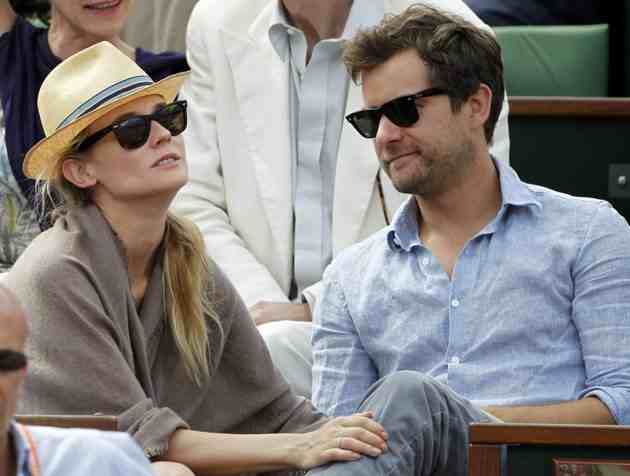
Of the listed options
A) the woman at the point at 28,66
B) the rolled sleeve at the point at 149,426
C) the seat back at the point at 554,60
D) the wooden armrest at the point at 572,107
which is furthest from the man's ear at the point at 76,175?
the seat back at the point at 554,60

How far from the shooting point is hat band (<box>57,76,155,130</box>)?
3432mm

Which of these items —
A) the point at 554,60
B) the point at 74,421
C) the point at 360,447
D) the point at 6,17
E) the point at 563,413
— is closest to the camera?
the point at 74,421

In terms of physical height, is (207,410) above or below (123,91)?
below

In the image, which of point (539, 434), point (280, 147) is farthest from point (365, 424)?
point (280, 147)

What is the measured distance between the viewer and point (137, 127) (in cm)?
345

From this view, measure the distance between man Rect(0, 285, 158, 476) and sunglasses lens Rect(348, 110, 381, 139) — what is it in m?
1.75

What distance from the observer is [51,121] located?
11.5 ft

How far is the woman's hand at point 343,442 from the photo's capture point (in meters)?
3.04

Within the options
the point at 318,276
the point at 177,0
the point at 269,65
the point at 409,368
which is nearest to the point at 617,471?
the point at 409,368

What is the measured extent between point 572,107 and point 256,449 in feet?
6.13

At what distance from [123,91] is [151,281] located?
1.37 feet

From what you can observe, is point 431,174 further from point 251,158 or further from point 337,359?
point 251,158

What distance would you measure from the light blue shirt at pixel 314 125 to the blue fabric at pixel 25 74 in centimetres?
34

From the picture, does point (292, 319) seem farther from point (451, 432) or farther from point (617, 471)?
point (617, 471)
